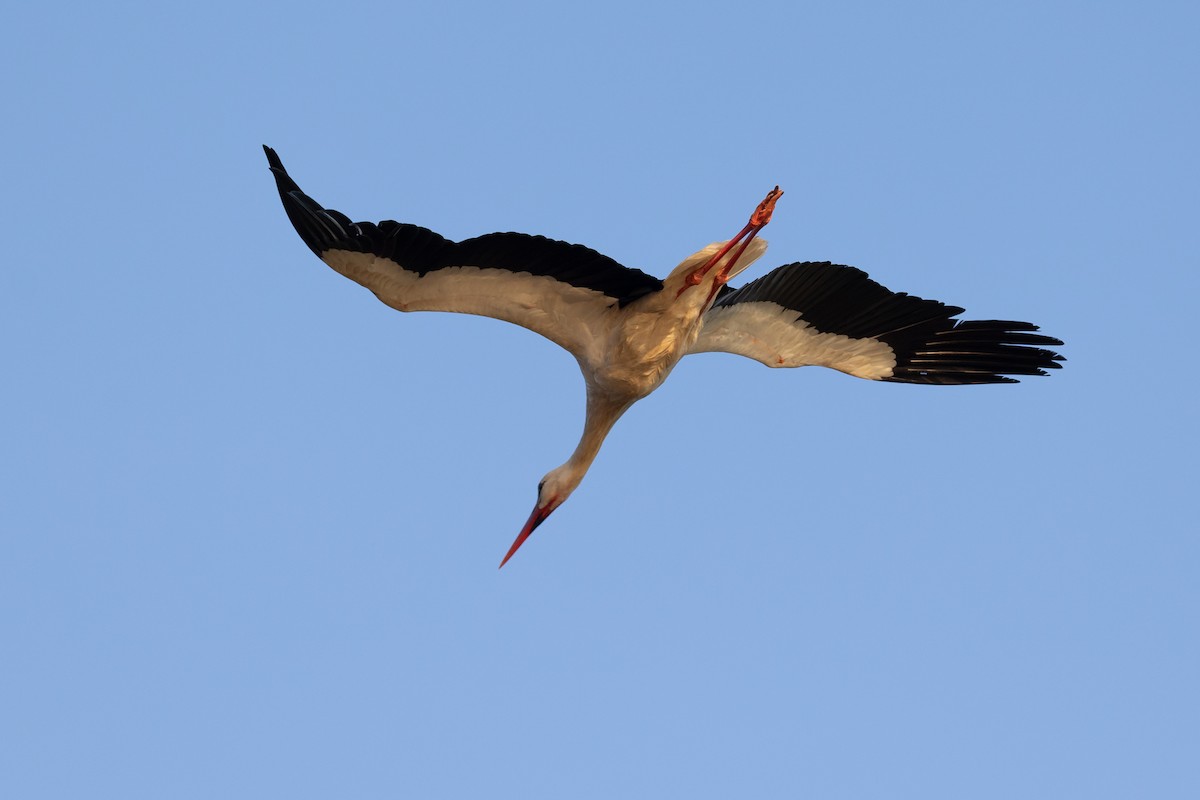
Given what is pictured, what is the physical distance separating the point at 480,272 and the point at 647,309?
1226 millimetres

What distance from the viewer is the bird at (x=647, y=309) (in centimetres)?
1105

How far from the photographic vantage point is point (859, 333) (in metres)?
13.3

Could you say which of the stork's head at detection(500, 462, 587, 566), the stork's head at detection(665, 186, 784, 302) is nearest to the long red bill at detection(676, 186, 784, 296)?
the stork's head at detection(665, 186, 784, 302)

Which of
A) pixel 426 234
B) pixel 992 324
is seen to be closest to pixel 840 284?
pixel 992 324

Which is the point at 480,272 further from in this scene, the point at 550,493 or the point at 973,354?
the point at 973,354

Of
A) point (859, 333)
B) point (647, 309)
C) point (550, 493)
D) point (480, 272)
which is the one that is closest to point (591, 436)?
point (550, 493)

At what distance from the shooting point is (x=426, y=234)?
10852mm

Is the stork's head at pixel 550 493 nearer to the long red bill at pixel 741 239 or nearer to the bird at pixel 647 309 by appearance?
the bird at pixel 647 309

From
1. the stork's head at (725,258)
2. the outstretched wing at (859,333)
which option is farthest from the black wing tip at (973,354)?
the stork's head at (725,258)

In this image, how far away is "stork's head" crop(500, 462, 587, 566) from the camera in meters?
12.9

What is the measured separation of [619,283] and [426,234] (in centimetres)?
145

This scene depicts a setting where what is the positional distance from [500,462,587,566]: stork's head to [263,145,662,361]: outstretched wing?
1.24 metres

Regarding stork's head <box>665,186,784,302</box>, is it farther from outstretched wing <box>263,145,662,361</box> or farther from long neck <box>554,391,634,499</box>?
long neck <box>554,391,634,499</box>

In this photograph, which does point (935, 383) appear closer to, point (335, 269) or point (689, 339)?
point (689, 339)
